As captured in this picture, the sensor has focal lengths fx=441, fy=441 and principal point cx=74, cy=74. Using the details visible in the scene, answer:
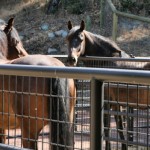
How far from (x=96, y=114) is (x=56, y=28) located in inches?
604

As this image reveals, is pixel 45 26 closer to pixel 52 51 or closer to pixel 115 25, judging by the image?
pixel 52 51

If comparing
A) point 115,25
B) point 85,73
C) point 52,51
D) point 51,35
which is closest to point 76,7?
point 51,35

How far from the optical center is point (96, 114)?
8.53 feet

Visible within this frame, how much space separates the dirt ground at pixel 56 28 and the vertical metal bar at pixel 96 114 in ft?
40.6

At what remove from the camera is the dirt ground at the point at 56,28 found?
15.6m

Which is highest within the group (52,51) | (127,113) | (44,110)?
(52,51)

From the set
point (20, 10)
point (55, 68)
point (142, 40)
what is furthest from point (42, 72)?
point (20, 10)

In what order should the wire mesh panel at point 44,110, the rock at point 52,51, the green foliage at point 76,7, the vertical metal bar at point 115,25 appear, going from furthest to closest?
1. the green foliage at point 76,7
2. the rock at point 52,51
3. the vertical metal bar at point 115,25
4. the wire mesh panel at point 44,110

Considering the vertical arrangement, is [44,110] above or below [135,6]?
below

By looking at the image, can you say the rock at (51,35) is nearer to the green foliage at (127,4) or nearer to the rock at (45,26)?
the rock at (45,26)

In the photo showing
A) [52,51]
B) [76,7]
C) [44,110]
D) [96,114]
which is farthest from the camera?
[76,7]

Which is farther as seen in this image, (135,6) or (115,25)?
(135,6)

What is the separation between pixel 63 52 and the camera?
15961 mm

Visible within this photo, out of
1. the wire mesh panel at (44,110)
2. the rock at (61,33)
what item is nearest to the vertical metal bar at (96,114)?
the wire mesh panel at (44,110)
